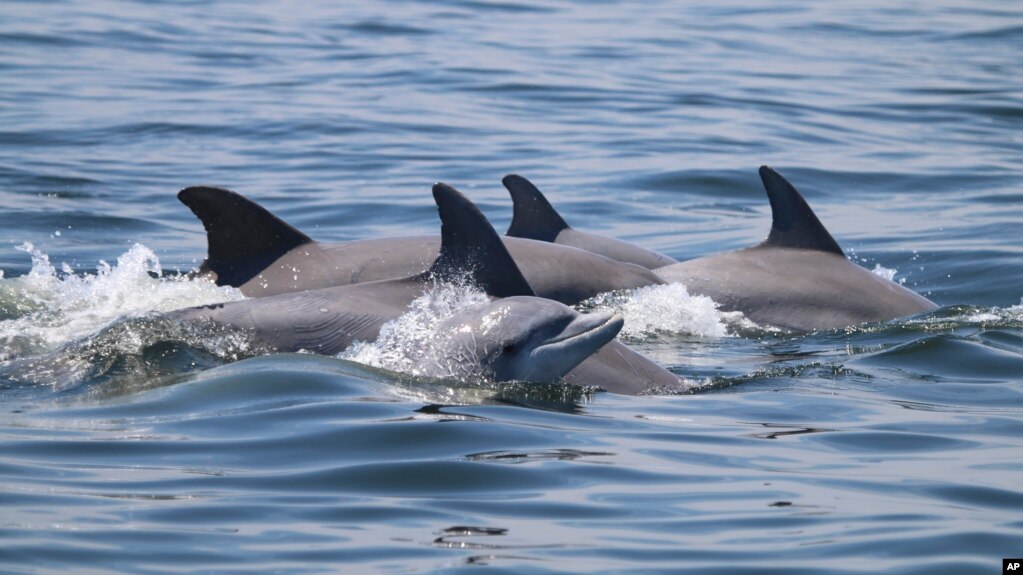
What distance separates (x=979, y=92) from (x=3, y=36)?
16.7 m

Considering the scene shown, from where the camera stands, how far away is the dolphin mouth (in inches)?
319

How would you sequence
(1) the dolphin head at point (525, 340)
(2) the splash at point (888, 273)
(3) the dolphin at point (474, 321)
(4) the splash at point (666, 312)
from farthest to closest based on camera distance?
(2) the splash at point (888, 273)
(4) the splash at point (666, 312)
(3) the dolphin at point (474, 321)
(1) the dolphin head at point (525, 340)

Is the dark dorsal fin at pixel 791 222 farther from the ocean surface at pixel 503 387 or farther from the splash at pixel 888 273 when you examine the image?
the splash at pixel 888 273

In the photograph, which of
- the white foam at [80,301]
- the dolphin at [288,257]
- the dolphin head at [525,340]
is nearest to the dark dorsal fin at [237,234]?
the dolphin at [288,257]

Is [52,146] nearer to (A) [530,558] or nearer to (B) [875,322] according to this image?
(B) [875,322]

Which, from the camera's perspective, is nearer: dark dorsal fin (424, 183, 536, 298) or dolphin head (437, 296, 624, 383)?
dolphin head (437, 296, 624, 383)

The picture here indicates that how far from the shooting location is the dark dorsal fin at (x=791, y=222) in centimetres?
1196

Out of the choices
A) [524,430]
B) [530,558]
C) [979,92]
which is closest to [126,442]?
[524,430]

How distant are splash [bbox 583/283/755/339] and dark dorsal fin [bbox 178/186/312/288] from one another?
7.25 feet

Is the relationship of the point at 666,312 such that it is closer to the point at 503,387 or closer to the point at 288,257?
the point at 288,257

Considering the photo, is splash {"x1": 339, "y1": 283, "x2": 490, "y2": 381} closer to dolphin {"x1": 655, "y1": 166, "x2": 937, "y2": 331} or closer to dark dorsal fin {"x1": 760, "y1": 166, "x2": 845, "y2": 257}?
dolphin {"x1": 655, "y1": 166, "x2": 937, "y2": 331}

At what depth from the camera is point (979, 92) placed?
25.6 metres

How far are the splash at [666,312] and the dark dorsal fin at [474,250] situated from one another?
222cm

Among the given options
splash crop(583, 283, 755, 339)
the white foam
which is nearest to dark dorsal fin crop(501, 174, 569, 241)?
splash crop(583, 283, 755, 339)
